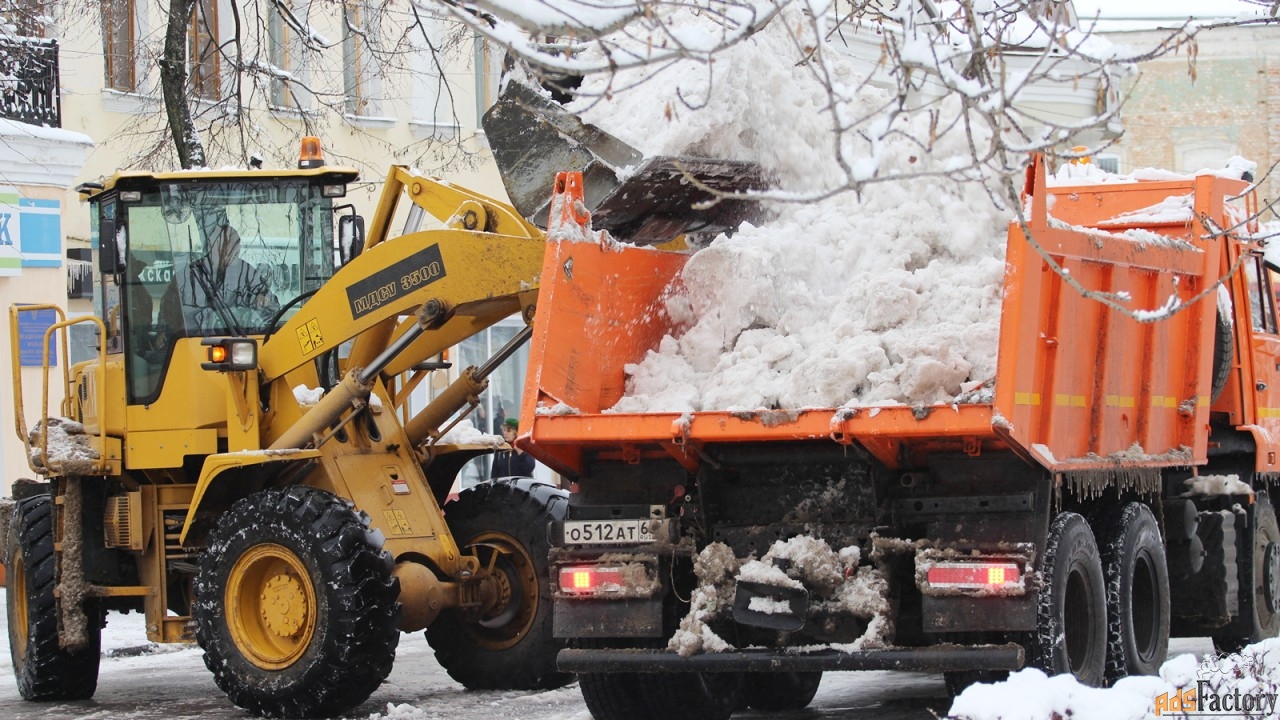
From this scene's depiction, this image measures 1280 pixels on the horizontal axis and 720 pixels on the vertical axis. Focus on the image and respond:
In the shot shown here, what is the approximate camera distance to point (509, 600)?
32.7ft

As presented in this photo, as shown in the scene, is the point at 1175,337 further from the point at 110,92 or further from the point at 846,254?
the point at 110,92

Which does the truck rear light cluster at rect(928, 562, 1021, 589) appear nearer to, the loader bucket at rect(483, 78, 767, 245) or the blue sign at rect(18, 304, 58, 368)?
the loader bucket at rect(483, 78, 767, 245)

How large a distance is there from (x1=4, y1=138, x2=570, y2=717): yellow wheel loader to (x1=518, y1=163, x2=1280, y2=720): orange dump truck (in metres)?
1.41

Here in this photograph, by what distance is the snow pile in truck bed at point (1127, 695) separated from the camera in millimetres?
6191

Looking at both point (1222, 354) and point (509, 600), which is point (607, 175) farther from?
point (1222, 354)

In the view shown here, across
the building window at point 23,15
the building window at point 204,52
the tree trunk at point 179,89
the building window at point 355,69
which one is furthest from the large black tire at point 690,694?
the building window at point 355,69

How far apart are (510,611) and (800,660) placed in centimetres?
295

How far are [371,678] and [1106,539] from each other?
3475 millimetres

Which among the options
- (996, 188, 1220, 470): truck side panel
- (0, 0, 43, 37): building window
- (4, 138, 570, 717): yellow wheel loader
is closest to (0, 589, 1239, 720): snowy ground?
(4, 138, 570, 717): yellow wheel loader

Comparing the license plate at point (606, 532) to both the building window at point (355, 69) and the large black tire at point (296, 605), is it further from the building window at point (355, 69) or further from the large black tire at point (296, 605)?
the building window at point (355, 69)

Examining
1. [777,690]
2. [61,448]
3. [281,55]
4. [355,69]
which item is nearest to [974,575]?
[777,690]

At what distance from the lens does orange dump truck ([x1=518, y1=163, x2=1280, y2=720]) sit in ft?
23.3

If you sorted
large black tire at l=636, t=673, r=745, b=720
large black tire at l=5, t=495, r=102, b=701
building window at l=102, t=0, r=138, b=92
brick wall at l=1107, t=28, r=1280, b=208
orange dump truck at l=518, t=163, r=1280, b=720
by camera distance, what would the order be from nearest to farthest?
orange dump truck at l=518, t=163, r=1280, b=720 < large black tire at l=636, t=673, r=745, b=720 < large black tire at l=5, t=495, r=102, b=701 < building window at l=102, t=0, r=138, b=92 < brick wall at l=1107, t=28, r=1280, b=208

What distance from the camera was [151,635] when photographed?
9.77 m
